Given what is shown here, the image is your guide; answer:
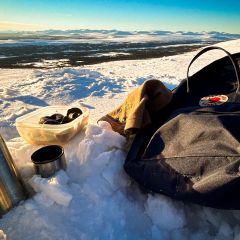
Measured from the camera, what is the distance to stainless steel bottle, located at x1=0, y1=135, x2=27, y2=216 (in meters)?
1.65

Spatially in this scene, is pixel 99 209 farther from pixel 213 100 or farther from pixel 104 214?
pixel 213 100

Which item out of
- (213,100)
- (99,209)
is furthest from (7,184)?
(213,100)

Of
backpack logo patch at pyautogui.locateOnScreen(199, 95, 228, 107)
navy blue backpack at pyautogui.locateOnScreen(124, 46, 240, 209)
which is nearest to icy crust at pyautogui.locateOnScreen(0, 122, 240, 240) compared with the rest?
navy blue backpack at pyautogui.locateOnScreen(124, 46, 240, 209)

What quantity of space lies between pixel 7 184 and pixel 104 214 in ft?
2.10

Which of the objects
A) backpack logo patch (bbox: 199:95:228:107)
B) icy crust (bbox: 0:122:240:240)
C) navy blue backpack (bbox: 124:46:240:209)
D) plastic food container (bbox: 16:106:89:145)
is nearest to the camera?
navy blue backpack (bbox: 124:46:240:209)

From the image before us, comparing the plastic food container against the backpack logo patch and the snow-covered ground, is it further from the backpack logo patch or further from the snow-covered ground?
the backpack logo patch

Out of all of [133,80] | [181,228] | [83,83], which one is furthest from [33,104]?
[181,228]

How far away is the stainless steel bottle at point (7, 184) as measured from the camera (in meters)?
1.65

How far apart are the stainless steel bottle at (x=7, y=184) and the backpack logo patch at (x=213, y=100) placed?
4.83ft

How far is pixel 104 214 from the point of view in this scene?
1692 millimetres

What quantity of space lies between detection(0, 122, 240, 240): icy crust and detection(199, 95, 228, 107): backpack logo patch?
2.64 feet

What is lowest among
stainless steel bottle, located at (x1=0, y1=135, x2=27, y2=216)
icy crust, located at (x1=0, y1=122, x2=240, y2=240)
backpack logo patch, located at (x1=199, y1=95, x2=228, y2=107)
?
icy crust, located at (x1=0, y1=122, x2=240, y2=240)

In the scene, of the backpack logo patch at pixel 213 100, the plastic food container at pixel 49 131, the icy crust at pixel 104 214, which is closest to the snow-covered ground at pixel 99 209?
the icy crust at pixel 104 214

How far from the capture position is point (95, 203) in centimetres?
175
